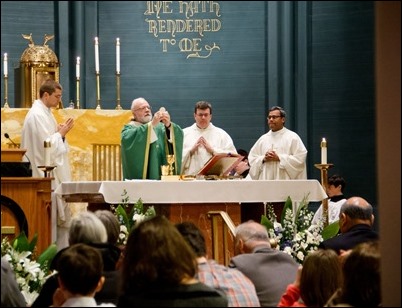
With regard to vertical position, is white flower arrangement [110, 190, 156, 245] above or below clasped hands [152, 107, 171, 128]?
below

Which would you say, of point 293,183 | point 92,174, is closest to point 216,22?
point 92,174

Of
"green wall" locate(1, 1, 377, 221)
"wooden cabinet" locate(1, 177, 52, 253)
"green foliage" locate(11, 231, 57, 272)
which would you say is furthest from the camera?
"green wall" locate(1, 1, 377, 221)

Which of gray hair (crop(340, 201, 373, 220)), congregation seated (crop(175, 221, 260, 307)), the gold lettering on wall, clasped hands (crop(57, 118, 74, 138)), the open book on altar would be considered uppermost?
the gold lettering on wall

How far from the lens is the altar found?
8383 millimetres

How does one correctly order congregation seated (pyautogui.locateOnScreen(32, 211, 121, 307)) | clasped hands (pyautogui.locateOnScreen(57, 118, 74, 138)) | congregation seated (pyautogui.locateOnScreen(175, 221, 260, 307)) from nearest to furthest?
congregation seated (pyautogui.locateOnScreen(175, 221, 260, 307)) → congregation seated (pyautogui.locateOnScreen(32, 211, 121, 307)) → clasped hands (pyautogui.locateOnScreen(57, 118, 74, 138))

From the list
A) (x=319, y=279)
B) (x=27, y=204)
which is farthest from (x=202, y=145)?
(x=319, y=279)

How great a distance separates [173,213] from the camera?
28.1 ft

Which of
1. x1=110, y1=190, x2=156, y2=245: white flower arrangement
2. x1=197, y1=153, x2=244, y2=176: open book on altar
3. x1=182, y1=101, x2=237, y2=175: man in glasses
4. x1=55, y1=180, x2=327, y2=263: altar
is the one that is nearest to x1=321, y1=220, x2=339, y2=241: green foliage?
x1=55, y1=180, x2=327, y2=263: altar

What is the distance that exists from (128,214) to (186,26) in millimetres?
5345

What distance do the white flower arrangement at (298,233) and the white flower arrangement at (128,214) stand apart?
939 millimetres

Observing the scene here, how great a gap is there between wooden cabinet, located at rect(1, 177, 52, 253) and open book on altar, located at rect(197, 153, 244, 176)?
1.60 metres

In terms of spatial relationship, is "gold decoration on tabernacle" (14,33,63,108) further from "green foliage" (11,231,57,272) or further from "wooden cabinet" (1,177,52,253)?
"green foliage" (11,231,57,272)

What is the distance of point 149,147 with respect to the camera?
973 cm

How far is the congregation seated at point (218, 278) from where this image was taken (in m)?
4.53
